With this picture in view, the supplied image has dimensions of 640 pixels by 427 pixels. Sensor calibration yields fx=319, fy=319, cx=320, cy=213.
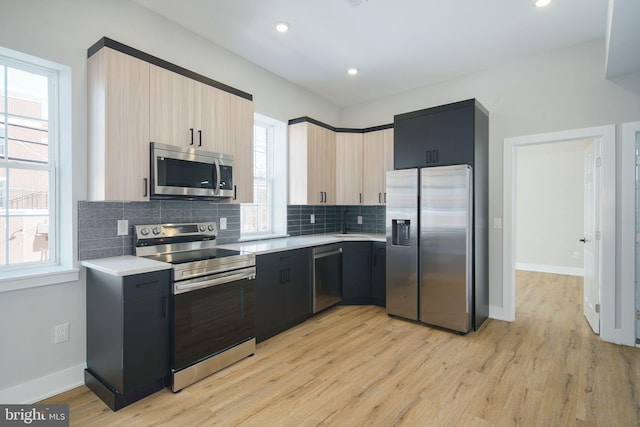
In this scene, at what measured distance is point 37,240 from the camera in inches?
91.4

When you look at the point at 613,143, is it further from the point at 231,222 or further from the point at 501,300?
the point at 231,222

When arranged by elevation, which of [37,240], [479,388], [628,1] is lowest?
[479,388]

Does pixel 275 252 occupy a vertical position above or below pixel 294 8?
below

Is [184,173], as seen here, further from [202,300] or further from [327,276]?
[327,276]

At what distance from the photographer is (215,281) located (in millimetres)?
2473

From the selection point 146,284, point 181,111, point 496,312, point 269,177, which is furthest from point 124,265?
point 496,312

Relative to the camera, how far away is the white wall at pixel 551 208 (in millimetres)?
6035

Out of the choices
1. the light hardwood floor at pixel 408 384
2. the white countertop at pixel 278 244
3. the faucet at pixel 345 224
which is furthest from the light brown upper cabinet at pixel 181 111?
the faucet at pixel 345 224

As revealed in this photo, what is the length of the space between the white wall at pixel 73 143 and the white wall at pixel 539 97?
353 cm

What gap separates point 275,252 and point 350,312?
144 centimetres

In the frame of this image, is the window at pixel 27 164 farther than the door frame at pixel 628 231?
No

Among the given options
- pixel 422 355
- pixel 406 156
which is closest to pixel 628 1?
pixel 406 156

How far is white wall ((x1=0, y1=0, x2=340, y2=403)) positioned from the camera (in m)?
2.07

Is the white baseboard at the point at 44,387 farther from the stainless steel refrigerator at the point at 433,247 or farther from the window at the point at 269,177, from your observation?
the stainless steel refrigerator at the point at 433,247
